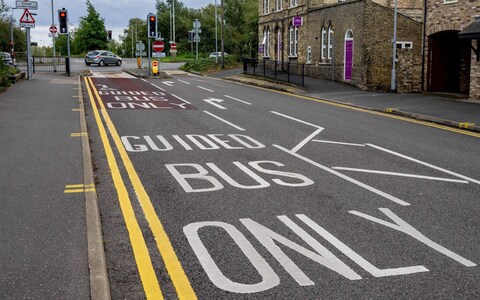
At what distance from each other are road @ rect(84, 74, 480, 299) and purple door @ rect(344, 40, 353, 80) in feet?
56.6

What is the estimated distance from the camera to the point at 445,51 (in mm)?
26484

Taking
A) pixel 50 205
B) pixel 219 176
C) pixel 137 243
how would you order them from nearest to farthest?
pixel 137 243
pixel 50 205
pixel 219 176

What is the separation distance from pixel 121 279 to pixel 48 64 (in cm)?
4632

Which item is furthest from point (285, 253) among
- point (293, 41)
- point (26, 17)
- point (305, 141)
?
point (293, 41)

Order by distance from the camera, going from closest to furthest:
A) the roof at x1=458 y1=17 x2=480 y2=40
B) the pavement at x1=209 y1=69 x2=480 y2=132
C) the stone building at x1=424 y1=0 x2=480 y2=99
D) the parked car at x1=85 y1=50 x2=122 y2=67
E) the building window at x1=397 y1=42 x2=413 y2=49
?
the pavement at x1=209 y1=69 x2=480 y2=132
the roof at x1=458 y1=17 x2=480 y2=40
the stone building at x1=424 y1=0 x2=480 y2=99
the building window at x1=397 y1=42 x2=413 y2=49
the parked car at x1=85 y1=50 x2=122 y2=67

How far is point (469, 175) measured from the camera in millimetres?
9141

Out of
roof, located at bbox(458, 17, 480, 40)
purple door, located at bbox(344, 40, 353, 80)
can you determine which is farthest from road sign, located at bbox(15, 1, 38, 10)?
roof, located at bbox(458, 17, 480, 40)

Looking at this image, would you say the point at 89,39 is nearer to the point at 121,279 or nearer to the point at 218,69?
the point at 218,69

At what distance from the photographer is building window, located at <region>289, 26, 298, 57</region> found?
3969cm

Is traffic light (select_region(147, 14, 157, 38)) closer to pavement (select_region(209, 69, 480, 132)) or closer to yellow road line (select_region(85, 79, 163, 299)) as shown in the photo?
pavement (select_region(209, 69, 480, 132))

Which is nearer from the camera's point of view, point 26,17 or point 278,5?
point 26,17

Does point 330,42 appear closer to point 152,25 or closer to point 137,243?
point 152,25

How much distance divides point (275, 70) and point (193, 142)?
21510mm

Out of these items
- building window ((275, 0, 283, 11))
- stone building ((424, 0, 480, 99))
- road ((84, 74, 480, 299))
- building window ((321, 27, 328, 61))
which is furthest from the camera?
building window ((275, 0, 283, 11))
